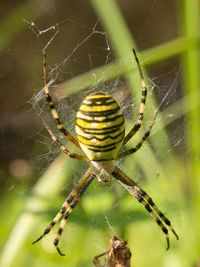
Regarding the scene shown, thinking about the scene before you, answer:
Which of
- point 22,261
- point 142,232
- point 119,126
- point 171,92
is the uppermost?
point 119,126

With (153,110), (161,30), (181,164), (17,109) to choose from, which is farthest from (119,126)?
(161,30)

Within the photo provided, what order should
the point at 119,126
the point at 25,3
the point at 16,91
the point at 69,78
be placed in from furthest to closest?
the point at 16,91
the point at 25,3
the point at 69,78
the point at 119,126

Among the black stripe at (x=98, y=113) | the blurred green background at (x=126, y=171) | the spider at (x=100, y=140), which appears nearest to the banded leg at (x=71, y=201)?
the spider at (x=100, y=140)

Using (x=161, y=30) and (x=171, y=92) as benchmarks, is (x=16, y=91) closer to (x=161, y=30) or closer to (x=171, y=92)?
(x=161, y=30)

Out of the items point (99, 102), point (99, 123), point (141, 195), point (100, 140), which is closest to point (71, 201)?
point (141, 195)

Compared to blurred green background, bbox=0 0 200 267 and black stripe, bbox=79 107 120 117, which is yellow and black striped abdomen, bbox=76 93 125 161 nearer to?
black stripe, bbox=79 107 120 117

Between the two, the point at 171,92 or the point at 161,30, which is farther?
the point at 161,30

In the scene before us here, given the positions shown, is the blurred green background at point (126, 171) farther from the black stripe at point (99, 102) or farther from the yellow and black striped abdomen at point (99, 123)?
the black stripe at point (99, 102)

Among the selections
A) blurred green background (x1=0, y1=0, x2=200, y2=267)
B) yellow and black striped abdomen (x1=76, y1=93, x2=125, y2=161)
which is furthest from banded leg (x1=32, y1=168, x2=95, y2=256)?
yellow and black striped abdomen (x1=76, y1=93, x2=125, y2=161)
